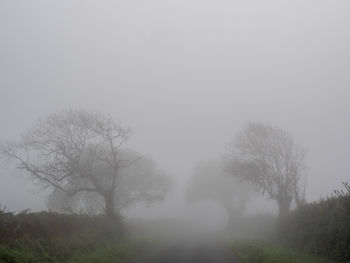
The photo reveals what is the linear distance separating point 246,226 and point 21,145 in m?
31.1

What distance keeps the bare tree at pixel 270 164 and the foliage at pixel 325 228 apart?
916cm

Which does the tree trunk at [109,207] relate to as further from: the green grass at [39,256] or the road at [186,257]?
the green grass at [39,256]

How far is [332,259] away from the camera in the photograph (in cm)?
A: 1459

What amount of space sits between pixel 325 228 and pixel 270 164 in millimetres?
16417

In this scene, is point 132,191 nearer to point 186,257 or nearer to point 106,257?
point 186,257

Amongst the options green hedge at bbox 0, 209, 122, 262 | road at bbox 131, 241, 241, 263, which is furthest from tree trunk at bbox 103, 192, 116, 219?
road at bbox 131, 241, 241, 263

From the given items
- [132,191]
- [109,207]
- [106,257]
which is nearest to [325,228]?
[106,257]

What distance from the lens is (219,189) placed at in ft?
201

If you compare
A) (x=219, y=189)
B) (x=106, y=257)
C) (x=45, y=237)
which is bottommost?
(x=106, y=257)

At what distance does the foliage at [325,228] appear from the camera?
14.3m

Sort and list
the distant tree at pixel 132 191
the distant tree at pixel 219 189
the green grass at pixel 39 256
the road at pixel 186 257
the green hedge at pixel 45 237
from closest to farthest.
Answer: the green grass at pixel 39 256, the green hedge at pixel 45 237, the road at pixel 186 257, the distant tree at pixel 132 191, the distant tree at pixel 219 189

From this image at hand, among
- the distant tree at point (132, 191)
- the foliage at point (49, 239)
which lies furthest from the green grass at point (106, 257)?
the distant tree at point (132, 191)

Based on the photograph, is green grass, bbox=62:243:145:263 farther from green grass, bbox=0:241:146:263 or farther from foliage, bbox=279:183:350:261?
foliage, bbox=279:183:350:261

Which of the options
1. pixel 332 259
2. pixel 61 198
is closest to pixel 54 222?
pixel 332 259
